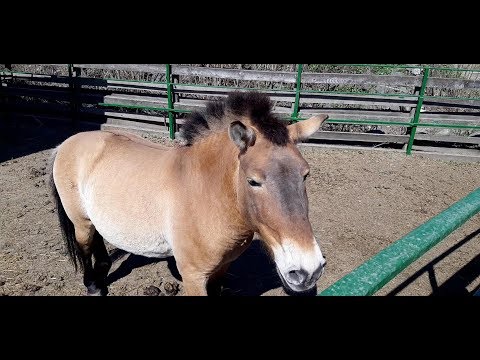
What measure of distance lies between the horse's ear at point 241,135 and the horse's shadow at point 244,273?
7.29 ft

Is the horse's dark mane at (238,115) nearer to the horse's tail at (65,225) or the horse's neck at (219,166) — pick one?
the horse's neck at (219,166)

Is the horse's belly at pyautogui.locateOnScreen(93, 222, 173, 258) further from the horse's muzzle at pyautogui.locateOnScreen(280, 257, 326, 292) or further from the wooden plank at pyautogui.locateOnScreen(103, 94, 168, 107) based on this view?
the wooden plank at pyautogui.locateOnScreen(103, 94, 168, 107)

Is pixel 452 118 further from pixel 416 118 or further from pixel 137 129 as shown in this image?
pixel 137 129

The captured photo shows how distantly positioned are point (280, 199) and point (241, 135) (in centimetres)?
50

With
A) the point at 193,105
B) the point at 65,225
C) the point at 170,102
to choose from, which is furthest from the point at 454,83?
the point at 65,225

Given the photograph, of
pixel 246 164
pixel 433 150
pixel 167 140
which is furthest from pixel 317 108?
pixel 246 164

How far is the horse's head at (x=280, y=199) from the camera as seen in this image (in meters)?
1.88

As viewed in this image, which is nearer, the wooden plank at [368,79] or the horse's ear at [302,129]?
the horse's ear at [302,129]

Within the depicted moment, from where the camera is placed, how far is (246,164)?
2.15m

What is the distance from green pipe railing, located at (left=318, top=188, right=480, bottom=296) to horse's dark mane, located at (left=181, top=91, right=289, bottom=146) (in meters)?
1.14

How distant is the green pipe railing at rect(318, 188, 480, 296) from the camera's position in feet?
2.64

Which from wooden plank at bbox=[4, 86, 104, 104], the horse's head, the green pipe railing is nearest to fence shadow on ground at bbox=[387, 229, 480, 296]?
the horse's head

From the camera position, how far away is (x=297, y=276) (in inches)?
73.8

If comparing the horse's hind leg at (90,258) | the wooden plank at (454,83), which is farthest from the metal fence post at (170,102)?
the wooden plank at (454,83)
